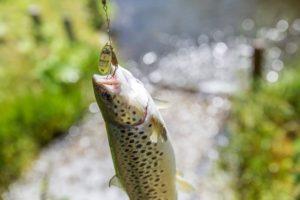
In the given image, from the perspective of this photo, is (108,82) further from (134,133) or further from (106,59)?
(134,133)

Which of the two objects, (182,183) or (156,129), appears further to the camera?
(182,183)

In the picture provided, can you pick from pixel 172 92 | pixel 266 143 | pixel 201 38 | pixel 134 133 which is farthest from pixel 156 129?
pixel 201 38

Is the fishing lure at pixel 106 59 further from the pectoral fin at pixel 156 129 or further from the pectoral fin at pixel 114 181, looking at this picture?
the pectoral fin at pixel 114 181

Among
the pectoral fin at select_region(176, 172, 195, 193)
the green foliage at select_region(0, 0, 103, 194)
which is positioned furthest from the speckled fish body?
the green foliage at select_region(0, 0, 103, 194)

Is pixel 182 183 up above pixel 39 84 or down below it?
above

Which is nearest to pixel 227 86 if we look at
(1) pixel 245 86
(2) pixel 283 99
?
(1) pixel 245 86

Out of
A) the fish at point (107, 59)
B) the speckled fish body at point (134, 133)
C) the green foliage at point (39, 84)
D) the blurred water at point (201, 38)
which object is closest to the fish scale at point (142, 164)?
the speckled fish body at point (134, 133)

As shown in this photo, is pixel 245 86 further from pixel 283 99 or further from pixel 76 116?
pixel 76 116
